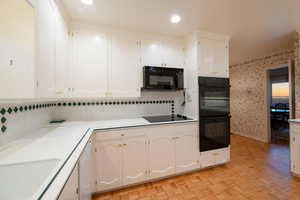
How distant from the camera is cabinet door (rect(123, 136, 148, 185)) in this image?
175 cm

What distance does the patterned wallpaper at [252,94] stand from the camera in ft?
11.3

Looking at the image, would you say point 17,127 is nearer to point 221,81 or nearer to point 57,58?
point 57,58

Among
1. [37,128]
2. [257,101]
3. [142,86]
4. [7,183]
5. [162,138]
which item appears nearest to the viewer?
[7,183]

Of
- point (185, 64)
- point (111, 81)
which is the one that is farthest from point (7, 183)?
point (185, 64)

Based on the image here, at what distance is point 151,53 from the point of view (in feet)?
7.25

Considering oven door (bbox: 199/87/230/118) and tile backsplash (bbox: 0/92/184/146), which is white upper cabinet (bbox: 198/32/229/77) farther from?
tile backsplash (bbox: 0/92/184/146)

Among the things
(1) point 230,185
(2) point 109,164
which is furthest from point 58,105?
(1) point 230,185

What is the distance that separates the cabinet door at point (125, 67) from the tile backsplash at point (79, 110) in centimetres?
29

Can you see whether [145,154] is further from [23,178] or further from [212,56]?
[212,56]

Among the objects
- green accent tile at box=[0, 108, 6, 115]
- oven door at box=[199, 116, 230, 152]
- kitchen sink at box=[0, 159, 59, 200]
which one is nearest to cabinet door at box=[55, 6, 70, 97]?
green accent tile at box=[0, 108, 6, 115]

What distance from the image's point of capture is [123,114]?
231 cm

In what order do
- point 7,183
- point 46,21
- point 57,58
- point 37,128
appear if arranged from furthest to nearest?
point 37,128 → point 57,58 → point 46,21 → point 7,183

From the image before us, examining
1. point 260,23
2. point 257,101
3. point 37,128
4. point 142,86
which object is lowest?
point 37,128

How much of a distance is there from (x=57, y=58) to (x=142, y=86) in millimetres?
1204
